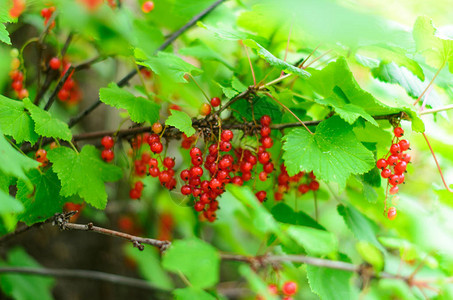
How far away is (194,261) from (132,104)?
20.9 inches

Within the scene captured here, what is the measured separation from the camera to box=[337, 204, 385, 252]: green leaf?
1.30 m

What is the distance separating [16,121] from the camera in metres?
1.04

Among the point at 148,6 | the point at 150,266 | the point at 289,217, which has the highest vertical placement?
the point at 148,6

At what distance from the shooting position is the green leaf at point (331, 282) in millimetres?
1153

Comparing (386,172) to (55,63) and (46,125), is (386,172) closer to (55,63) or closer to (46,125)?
(46,125)

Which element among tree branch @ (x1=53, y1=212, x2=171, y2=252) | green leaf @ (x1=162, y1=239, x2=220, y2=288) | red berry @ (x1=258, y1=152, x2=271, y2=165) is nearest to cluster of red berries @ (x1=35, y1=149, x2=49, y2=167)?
tree branch @ (x1=53, y1=212, x2=171, y2=252)

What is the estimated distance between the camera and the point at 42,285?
1.89 meters

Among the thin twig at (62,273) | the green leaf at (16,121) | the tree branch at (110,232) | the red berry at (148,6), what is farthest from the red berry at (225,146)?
the thin twig at (62,273)

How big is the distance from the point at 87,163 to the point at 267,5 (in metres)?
0.78

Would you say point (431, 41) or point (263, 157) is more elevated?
point (431, 41)

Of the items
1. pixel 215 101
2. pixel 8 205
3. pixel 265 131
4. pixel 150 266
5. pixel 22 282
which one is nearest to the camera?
pixel 8 205

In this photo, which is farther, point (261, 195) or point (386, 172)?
point (261, 195)

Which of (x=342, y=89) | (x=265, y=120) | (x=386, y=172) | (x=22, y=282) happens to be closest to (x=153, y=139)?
(x=265, y=120)

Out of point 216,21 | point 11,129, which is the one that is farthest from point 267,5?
point 11,129
